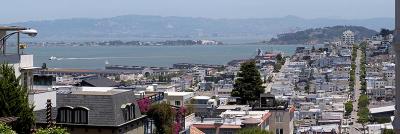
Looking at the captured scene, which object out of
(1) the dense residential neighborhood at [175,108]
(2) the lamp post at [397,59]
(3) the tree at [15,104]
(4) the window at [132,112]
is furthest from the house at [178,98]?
(2) the lamp post at [397,59]

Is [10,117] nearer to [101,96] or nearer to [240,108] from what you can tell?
[101,96]

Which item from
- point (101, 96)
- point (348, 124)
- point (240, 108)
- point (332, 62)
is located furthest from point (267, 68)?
point (101, 96)

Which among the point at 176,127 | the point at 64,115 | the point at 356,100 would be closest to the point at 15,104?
the point at 64,115

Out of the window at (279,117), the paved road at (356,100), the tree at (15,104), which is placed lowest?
the paved road at (356,100)

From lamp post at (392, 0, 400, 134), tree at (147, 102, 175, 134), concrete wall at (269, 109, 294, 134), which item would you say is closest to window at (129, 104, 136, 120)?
tree at (147, 102, 175, 134)

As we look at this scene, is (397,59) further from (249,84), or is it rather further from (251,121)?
(249,84)

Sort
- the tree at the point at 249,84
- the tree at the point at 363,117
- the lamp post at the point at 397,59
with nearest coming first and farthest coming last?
the lamp post at the point at 397,59 < the tree at the point at 249,84 < the tree at the point at 363,117

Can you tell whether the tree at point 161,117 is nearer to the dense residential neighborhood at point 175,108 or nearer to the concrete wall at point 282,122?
the dense residential neighborhood at point 175,108
